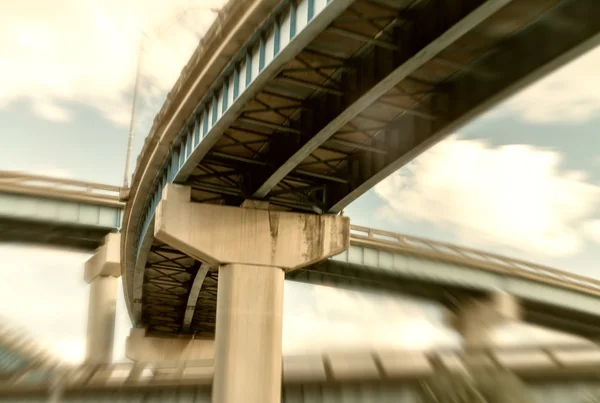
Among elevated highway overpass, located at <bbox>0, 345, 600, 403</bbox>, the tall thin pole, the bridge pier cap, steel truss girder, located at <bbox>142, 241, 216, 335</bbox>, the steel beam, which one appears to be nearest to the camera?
elevated highway overpass, located at <bbox>0, 345, 600, 403</bbox>

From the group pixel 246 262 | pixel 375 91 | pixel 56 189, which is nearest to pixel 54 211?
pixel 56 189

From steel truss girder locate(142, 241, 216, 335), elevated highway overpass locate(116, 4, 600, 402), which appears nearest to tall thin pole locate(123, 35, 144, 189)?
steel truss girder locate(142, 241, 216, 335)

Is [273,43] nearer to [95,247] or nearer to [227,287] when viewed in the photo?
[227,287]

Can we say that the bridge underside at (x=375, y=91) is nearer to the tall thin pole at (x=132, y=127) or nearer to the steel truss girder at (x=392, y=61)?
the steel truss girder at (x=392, y=61)

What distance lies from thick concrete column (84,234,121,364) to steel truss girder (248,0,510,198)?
26.4 m

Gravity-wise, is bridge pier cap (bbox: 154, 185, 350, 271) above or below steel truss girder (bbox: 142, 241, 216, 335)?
above

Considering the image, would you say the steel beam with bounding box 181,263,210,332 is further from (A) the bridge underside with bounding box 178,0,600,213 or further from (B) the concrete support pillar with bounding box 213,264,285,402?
(B) the concrete support pillar with bounding box 213,264,285,402

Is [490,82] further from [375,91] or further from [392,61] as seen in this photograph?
[375,91]

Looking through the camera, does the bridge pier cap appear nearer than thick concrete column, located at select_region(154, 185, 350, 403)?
No

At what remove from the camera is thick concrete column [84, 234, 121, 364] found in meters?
46.1

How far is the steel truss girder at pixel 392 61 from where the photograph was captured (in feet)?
50.3

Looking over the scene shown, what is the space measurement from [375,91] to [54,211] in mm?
29607

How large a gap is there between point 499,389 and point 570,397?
5256 millimetres

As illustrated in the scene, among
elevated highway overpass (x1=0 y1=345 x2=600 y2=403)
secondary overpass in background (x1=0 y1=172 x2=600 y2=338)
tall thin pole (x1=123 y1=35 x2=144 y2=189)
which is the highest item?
tall thin pole (x1=123 y1=35 x2=144 y2=189)
